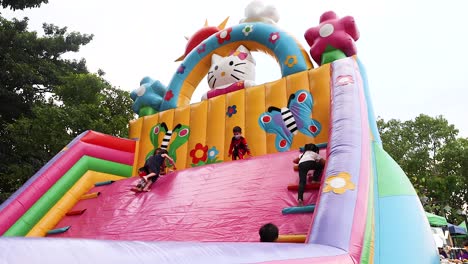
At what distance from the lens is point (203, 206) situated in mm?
3254

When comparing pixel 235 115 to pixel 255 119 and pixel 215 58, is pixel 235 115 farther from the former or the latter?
pixel 215 58

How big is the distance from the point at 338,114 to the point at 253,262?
6.89ft

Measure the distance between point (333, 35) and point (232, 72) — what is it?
4.81 ft

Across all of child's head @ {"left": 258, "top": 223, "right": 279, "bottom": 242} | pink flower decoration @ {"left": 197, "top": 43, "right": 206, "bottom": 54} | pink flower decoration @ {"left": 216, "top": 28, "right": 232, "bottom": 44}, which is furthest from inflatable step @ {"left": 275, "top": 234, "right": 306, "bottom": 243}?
pink flower decoration @ {"left": 197, "top": 43, "right": 206, "bottom": 54}

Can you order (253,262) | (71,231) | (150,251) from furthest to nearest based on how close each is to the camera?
(71,231)
(253,262)
(150,251)

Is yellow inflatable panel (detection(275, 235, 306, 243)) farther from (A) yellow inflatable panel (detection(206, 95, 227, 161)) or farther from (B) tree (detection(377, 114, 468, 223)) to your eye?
(B) tree (detection(377, 114, 468, 223))

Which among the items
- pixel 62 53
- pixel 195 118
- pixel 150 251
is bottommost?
pixel 150 251

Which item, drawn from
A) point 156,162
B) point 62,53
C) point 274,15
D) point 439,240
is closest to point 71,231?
point 156,162

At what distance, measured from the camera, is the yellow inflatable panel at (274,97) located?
4586 mm

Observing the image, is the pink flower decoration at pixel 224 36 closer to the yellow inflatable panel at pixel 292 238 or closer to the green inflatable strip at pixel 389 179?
the green inflatable strip at pixel 389 179

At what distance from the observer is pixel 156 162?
4375mm

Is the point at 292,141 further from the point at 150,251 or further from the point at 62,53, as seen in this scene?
the point at 62,53

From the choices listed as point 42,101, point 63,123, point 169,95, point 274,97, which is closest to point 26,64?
point 42,101

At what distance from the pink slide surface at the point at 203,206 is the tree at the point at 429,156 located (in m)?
15.0
